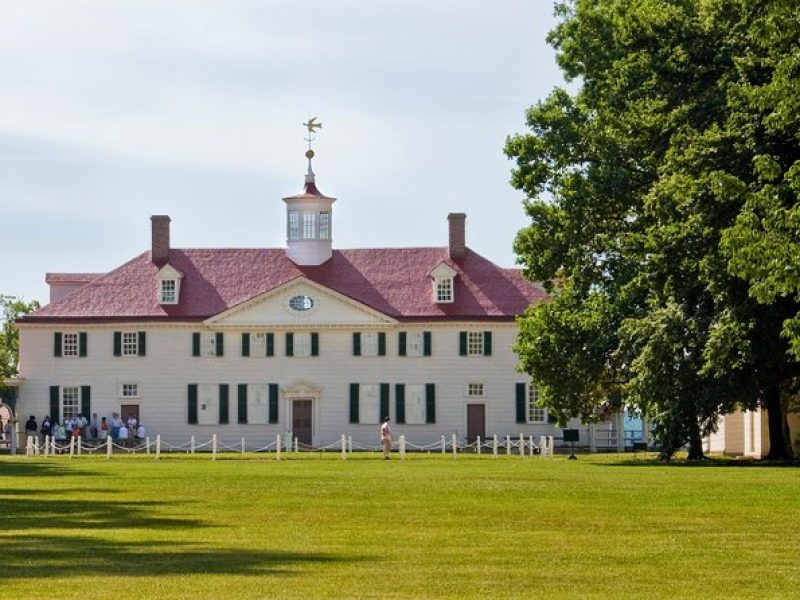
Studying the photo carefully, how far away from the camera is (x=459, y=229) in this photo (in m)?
90.6

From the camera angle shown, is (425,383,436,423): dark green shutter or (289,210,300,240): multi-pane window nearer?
(425,383,436,423): dark green shutter

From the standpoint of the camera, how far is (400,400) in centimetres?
8631

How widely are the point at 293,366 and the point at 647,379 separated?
38.2 metres

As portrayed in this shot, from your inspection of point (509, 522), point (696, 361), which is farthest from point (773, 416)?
point (509, 522)

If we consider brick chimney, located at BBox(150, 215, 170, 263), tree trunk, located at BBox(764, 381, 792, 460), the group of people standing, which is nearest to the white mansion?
the group of people standing

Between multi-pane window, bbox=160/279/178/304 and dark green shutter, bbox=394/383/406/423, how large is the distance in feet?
34.5

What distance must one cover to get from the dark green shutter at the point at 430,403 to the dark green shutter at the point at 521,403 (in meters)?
3.56

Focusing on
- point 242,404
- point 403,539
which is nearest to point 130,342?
point 242,404

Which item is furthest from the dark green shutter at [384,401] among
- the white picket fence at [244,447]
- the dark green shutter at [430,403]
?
the white picket fence at [244,447]

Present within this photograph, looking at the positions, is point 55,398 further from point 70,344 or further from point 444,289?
point 444,289

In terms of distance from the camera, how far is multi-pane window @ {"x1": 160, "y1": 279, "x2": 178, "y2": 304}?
8812 cm

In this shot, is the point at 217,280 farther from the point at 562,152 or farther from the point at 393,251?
the point at 562,152

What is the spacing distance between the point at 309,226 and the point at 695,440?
3894 cm

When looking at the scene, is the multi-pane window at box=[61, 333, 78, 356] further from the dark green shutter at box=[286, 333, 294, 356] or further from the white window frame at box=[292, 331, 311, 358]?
the white window frame at box=[292, 331, 311, 358]
